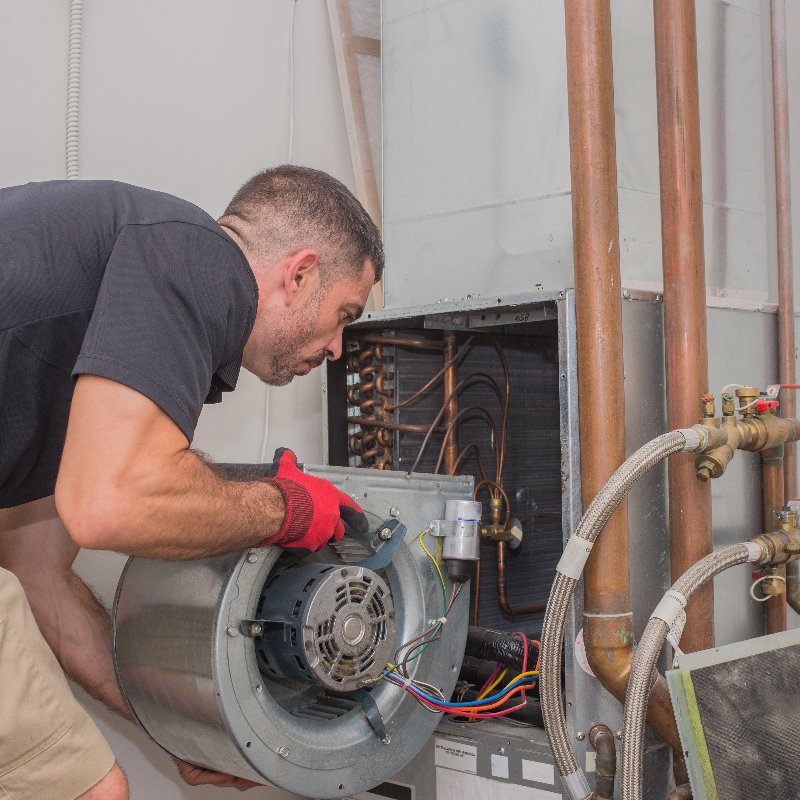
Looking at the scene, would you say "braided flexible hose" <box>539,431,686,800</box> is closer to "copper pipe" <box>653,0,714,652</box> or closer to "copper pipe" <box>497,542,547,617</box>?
"copper pipe" <box>653,0,714,652</box>

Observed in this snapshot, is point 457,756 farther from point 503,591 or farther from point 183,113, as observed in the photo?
point 183,113

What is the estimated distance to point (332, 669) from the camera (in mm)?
A: 1167

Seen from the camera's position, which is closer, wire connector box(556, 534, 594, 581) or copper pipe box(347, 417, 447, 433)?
wire connector box(556, 534, 594, 581)

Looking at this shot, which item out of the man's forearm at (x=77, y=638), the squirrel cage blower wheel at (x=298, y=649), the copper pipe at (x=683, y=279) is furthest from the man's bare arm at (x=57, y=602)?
the copper pipe at (x=683, y=279)

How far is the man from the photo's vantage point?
0.94 m

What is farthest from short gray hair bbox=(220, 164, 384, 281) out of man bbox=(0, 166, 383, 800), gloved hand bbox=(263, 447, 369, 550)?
gloved hand bbox=(263, 447, 369, 550)

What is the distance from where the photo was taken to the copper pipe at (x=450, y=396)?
1.75 metres

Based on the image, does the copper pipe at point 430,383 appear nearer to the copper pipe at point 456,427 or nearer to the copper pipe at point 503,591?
the copper pipe at point 456,427

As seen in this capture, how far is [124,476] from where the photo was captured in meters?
0.93

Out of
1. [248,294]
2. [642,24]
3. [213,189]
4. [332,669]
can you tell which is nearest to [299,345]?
[248,294]

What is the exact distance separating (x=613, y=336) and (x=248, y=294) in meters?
0.52

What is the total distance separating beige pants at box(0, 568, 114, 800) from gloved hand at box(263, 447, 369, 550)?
283 mm

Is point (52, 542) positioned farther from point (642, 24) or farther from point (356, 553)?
point (642, 24)

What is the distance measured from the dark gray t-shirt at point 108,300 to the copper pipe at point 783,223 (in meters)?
1.02
